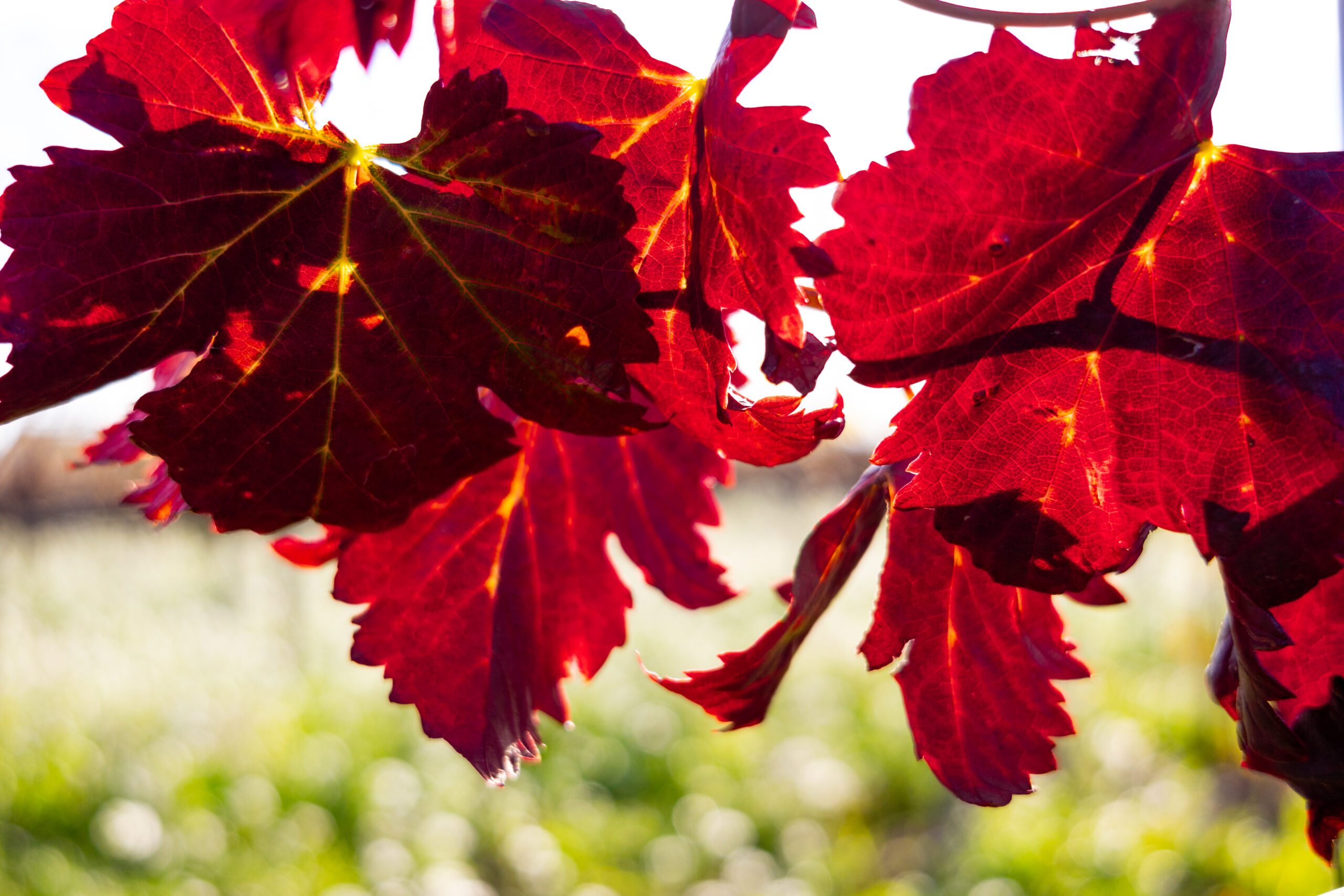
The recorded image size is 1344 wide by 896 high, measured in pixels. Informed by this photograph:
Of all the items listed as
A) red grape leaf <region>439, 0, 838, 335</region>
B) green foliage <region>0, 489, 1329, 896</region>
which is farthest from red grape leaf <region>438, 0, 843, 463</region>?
green foliage <region>0, 489, 1329, 896</region>

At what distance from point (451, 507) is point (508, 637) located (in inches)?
1.9

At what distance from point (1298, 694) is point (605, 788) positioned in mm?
3279

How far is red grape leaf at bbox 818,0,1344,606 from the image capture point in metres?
0.22

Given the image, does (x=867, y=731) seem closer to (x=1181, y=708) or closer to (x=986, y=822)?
(x=986, y=822)

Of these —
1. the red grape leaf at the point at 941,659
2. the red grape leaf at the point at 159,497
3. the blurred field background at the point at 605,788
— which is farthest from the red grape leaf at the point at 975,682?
the blurred field background at the point at 605,788

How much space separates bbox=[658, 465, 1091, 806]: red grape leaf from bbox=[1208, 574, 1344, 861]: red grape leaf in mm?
51

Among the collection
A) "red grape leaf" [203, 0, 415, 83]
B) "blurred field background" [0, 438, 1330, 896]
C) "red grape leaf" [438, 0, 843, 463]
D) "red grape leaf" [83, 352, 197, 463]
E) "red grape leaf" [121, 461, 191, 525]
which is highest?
"red grape leaf" [203, 0, 415, 83]

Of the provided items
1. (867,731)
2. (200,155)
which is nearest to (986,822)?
(867,731)

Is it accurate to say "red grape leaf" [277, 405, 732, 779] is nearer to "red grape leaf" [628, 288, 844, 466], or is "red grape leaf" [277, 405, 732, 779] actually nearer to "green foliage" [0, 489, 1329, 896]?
"red grape leaf" [628, 288, 844, 466]

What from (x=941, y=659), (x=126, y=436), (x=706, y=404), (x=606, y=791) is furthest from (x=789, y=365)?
(x=606, y=791)

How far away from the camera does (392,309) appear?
253 millimetres

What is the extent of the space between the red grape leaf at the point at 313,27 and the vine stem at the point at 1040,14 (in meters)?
0.14

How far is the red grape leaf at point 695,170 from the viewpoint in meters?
0.22

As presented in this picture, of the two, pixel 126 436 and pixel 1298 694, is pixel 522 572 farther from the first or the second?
pixel 1298 694
